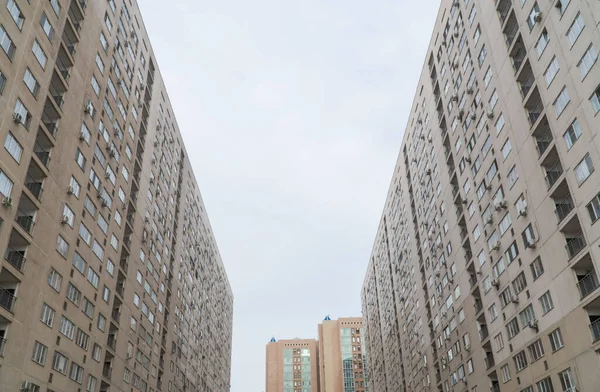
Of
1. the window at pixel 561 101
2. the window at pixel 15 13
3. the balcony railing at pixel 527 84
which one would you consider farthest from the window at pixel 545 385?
the window at pixel 15 13

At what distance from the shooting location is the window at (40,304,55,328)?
127ft

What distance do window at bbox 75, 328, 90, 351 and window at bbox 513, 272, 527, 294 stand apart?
3568 cm

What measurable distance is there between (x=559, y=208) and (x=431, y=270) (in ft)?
112

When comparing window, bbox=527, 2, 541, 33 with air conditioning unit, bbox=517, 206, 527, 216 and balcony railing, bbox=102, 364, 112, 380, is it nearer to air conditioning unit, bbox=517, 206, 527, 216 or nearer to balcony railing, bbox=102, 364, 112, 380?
air conditioning unit, bbox=517, 206, 527, 216

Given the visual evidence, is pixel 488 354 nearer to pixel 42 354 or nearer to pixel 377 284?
pixel 42 354

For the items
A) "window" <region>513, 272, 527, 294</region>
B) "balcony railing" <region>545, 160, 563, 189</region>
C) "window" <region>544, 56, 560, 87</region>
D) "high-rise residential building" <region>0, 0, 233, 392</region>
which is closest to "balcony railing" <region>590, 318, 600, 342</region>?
"window" <region>513, 272, 527, 294</region>

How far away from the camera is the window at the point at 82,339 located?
145 ft

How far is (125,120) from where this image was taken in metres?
58.5

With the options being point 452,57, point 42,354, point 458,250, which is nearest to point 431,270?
point 458,250

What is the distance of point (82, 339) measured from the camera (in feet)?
148

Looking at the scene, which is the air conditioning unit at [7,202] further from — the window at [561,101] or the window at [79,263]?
the window at [561,101]

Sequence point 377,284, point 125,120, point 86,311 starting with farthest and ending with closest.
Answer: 1. point 377,284
2. point 125,120
3. point 86,311

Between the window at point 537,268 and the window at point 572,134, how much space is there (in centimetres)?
927

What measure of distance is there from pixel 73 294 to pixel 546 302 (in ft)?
119
